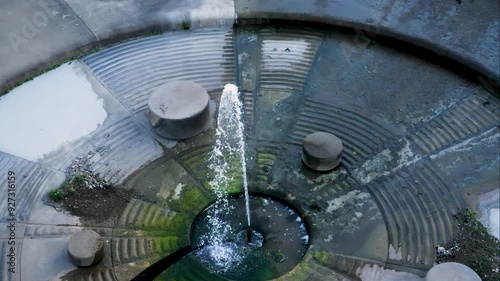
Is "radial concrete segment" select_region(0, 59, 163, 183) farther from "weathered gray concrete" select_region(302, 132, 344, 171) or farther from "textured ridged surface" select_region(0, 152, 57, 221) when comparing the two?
"weathered gray concrete" select_region(302, 132, 344, 171)

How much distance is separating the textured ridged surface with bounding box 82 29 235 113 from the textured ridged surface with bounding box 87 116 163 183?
0.37m

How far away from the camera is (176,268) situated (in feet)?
22.6

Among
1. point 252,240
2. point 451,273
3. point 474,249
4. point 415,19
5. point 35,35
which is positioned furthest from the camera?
point 415,19

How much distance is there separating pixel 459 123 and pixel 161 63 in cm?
444

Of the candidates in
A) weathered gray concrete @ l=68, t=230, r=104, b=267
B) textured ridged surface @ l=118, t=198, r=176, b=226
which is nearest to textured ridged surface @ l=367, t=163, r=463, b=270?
textured ridged surface @ l=118, t=198, r=176, b=226

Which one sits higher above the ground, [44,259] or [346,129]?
[346,129]

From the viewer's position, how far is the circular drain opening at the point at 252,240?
692 cm

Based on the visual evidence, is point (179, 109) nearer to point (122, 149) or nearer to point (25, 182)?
point (122, 149)

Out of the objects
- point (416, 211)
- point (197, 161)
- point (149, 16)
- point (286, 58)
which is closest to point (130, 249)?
point (197, 161)

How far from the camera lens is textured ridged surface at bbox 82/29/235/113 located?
29.1 ft

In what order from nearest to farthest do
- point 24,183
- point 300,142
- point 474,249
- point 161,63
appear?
1. point 474,249
2. point 24,183
3. point 300,142
4. point 161,63

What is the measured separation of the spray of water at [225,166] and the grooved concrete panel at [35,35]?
2.55 meters

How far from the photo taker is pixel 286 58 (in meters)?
9.29

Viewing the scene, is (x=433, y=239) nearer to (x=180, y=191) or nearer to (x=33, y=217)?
(x=180, y=191)
